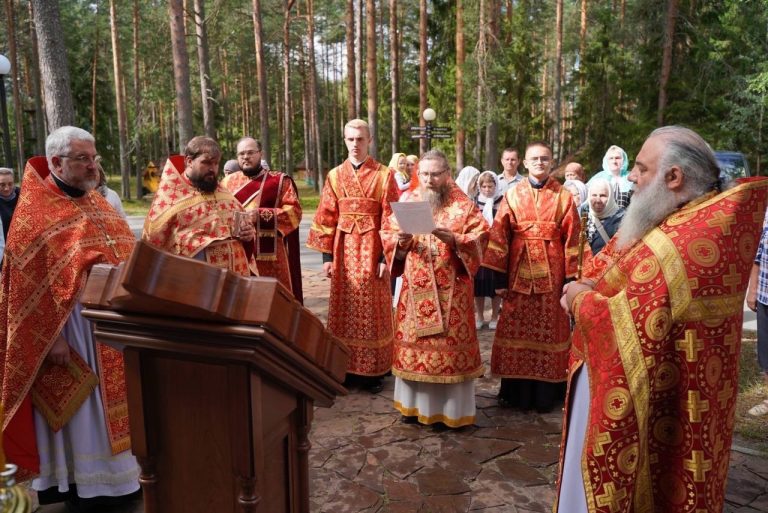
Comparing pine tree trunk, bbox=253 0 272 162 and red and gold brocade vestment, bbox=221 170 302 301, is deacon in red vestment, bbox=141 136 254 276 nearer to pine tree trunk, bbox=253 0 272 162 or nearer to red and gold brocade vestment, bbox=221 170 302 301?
red and gold brocade vestment, bbox=221 170 302 301

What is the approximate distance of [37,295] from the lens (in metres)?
3.01

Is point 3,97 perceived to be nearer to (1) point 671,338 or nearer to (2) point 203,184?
(2) point 203,184

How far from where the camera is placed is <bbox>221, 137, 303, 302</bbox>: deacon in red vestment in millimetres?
5168

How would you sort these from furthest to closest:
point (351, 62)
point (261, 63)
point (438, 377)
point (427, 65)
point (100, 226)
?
1. point (427, 65)
2. point (351, 62)
3. point (261, 63)
4. point (438, 377)
5. point (100, 226)

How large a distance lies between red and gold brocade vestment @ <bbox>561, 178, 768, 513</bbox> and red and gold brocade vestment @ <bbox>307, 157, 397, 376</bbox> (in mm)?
2995

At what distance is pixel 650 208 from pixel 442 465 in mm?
2254

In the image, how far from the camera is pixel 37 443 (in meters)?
3.11

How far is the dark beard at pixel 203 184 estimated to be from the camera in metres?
3.80

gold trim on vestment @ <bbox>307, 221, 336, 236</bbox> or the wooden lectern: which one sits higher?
the wooden lectern

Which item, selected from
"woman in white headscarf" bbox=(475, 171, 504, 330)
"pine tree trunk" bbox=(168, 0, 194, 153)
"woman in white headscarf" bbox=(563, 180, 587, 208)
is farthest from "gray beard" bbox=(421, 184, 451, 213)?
"pine tree trunk" bbox=(168, 0, 194, 153)

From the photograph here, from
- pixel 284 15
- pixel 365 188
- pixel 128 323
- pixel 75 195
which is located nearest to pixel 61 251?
pixel 75 195

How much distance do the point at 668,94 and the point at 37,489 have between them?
2011 centimetres

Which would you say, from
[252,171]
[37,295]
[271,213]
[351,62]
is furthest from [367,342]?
[351,62]

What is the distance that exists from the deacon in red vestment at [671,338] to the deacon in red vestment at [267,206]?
3.38 metres
